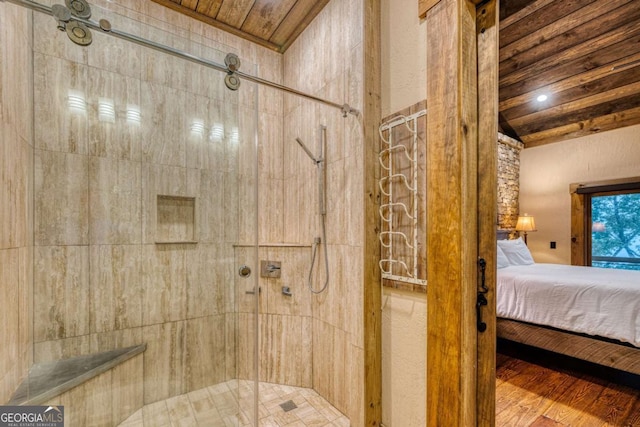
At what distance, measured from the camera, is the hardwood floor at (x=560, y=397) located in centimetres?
183

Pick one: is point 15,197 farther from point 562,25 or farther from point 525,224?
point 525,224

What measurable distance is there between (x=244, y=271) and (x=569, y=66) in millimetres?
4759

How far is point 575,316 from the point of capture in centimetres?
231

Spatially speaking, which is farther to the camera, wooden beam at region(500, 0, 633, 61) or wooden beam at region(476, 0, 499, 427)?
wooden beam at region(500, 0, 633, 61)

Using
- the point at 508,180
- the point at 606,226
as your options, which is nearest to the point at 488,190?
the point at 508,180

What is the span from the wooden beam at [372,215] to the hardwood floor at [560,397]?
3.28ft

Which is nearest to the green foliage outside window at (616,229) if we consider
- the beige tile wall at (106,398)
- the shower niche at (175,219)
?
the shower niche at (175,219)

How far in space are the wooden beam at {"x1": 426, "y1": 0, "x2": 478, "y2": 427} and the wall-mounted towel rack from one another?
14 centimetres

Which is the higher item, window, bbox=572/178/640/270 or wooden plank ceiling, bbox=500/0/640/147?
wooden plank ceiling, bbox=500/0/640/147

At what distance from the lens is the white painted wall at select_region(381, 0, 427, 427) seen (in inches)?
53.6

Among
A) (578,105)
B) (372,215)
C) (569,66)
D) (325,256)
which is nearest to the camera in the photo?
(372,215)

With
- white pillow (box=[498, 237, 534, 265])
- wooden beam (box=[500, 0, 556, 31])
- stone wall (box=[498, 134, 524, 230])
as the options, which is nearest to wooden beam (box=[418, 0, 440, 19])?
wooden beam (box=[500, 0, 556, 31])

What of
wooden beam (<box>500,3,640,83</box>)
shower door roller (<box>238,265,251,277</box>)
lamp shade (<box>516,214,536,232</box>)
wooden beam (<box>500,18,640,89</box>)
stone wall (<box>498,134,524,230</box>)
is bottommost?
shower door roller (<box>238,265,251,277</box>)
